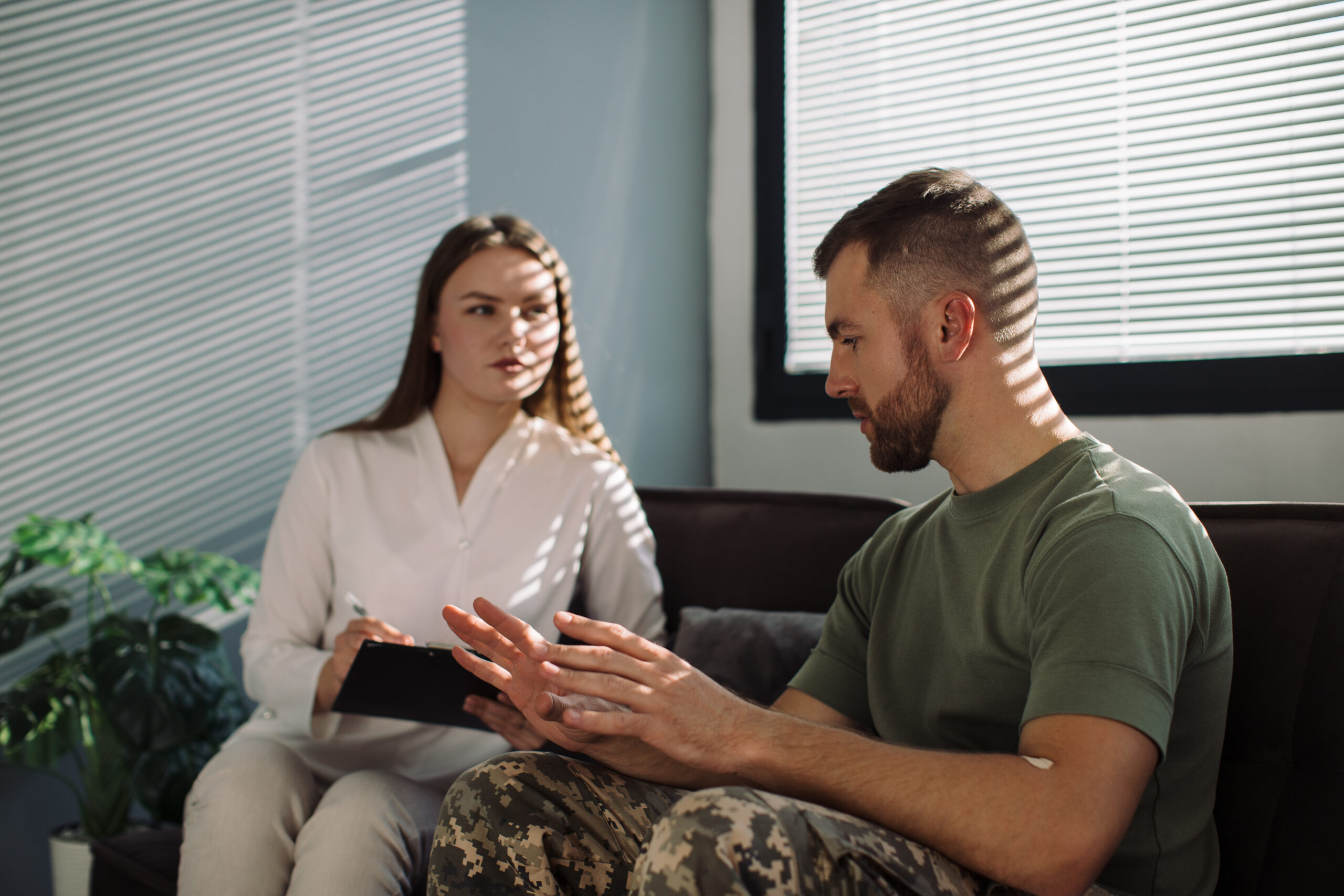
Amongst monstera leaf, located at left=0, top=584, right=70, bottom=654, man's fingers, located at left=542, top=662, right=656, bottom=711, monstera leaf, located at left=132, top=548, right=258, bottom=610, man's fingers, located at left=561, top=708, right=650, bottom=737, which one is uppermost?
man's fingers, located at left=542, top=662, right=656, bottom=711

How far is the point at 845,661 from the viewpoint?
1.38m

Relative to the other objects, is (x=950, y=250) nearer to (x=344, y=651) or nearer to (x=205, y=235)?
(x=344, y=651)

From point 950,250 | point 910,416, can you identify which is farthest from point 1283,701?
point 950,250

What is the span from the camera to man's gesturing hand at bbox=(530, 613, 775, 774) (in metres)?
0.99

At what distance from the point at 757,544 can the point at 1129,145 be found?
123 cm

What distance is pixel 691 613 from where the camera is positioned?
182 centimetres

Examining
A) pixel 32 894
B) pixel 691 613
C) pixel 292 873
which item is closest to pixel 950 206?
pixel 691 613

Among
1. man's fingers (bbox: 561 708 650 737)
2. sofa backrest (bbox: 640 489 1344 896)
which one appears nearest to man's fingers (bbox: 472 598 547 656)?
man's fingers (bbox: 561 708 650 737)

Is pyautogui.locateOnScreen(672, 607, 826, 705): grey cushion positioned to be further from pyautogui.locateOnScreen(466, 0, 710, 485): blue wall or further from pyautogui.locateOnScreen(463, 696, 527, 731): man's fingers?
pyautogui.locateOnScreen(466, 0, 710, 485): blue wall

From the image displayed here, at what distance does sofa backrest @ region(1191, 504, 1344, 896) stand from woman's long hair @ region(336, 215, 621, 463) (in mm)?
1124

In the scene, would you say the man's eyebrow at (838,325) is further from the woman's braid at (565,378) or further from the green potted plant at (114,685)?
the green potted plant at (114,685)

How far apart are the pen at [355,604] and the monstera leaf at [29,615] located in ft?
1.90

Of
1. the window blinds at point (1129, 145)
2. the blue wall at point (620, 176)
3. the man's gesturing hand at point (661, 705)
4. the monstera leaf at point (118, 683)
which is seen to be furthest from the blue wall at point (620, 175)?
the man's gesturing hand at point (661, 705)

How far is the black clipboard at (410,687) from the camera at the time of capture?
4.40 feet
